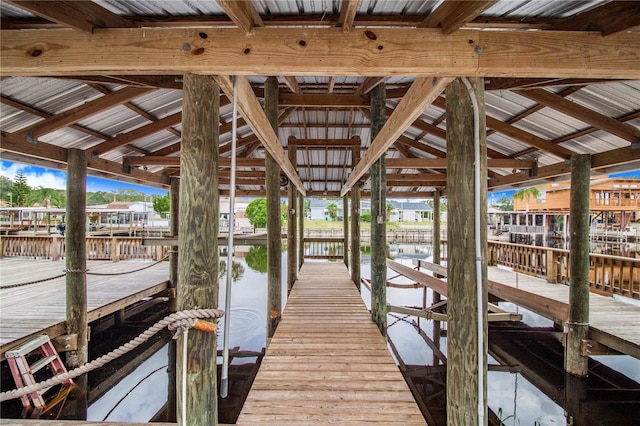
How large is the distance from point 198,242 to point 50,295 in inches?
289

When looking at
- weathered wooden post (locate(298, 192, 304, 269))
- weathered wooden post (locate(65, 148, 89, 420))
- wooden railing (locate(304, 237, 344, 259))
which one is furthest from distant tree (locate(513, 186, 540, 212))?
weathered wooden post (locate(65, 148, 89, 420))

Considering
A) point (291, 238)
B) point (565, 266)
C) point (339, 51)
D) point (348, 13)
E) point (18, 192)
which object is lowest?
point (565, 266)

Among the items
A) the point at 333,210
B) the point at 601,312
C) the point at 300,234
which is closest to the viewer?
the point at 601,312

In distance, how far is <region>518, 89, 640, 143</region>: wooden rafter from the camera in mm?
3809

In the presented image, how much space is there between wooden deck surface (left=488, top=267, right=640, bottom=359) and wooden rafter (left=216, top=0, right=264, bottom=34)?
6.24 m

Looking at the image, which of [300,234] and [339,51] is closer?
[339,51]

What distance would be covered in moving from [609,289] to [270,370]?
7.74m

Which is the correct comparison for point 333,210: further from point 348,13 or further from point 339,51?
point 348,13

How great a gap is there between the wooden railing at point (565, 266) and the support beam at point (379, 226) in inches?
125

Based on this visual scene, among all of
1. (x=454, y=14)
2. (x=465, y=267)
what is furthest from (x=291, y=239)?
(x=454, y=14)

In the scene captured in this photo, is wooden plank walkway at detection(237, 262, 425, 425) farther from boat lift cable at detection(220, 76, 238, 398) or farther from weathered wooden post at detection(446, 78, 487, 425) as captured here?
boat lift cable at detection(220, 76, 238, 398)

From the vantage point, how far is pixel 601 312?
18.1 feet

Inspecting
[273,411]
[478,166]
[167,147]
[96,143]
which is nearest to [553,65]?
[478,166]

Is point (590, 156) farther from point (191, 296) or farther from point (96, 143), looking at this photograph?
point (96, 143)
